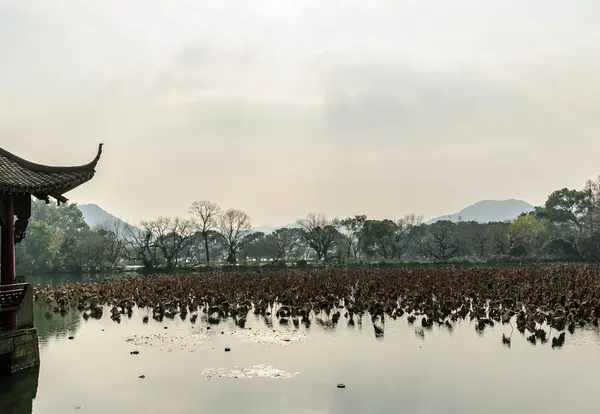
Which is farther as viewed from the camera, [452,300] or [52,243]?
[52,243]

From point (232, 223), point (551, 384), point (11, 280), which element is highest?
point (232, 223)

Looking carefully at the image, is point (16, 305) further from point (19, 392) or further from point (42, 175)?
point (42, 175)

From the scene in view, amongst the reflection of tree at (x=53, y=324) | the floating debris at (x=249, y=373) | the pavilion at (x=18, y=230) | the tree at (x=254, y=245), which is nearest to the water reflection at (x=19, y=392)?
the pavilion at (x=18, y=230)

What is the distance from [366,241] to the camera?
85.6 m

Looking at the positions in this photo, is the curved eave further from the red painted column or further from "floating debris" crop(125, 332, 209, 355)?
"floating debris" crop(125, 332, 209, 355)

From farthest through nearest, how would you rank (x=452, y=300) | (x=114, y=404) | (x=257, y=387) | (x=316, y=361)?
1. (x=452, y=300)
2. (x=316, y=361)
3. (x=257, y=387)
4. (x=114, y=404)

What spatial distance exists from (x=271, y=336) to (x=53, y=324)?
480 inches

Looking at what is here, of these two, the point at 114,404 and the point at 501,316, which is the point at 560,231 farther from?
the point at 114,404

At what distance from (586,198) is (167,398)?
9197 cm

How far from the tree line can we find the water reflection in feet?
184

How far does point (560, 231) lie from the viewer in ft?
292

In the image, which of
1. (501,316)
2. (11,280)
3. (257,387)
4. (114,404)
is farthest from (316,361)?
(501,316)

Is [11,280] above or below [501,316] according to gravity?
above

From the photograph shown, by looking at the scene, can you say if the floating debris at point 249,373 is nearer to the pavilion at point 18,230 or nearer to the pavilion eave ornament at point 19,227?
the pavilion at point 18,230
